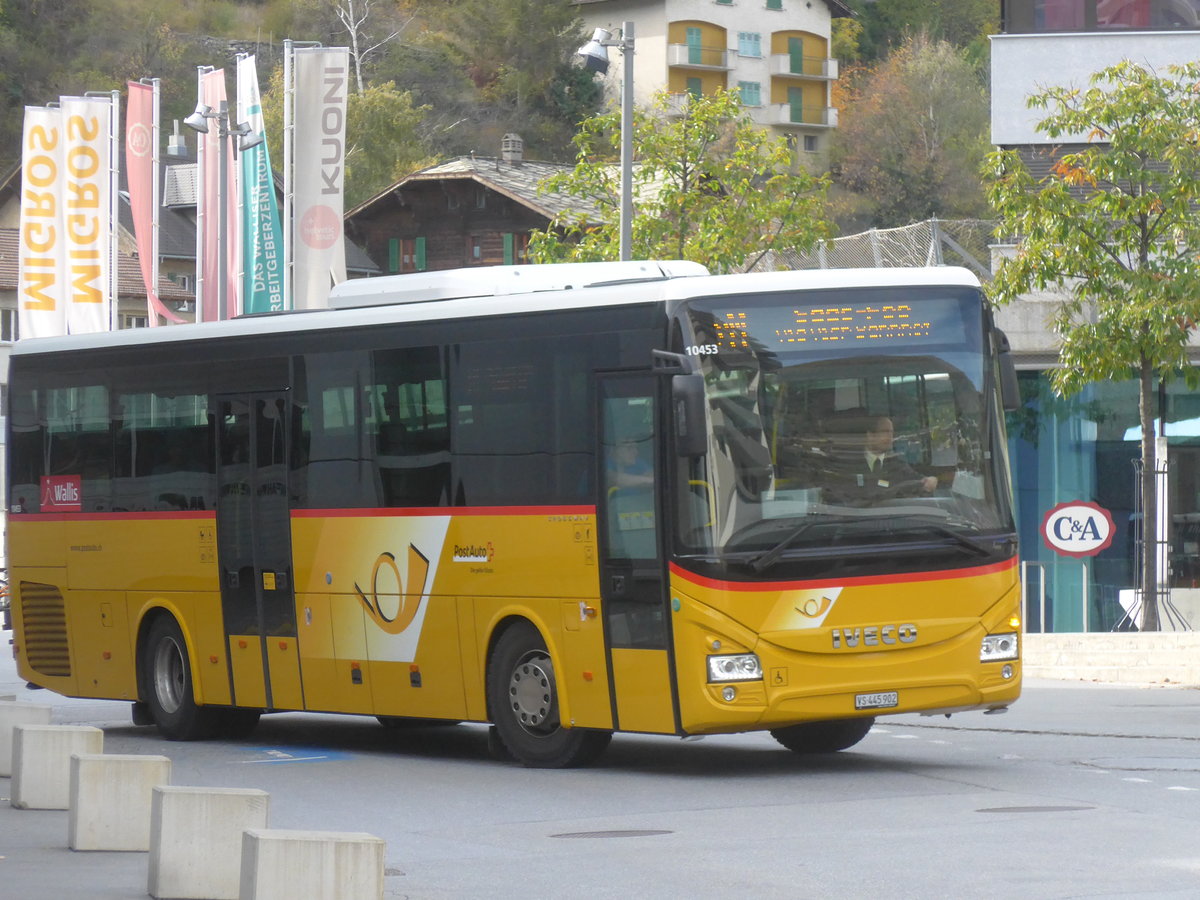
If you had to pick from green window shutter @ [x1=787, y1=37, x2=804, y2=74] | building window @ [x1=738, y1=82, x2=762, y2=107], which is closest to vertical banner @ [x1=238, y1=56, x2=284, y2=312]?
building window @ [x1=738, y1=82, x2=762, y2=107]

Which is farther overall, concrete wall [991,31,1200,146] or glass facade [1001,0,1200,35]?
glass facade [1001,0,1200,35]

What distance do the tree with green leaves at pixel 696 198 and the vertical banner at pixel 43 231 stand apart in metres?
8.78

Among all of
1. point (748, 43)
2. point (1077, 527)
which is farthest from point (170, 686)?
point (748, 43)

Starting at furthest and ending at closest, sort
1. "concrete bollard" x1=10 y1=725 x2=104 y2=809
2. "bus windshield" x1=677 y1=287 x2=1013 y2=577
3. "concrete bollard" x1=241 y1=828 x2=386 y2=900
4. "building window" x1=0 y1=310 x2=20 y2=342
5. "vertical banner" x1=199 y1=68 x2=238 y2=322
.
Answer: "building window" x1=0 y1=310 x2=20 y2=342
"vertical banner" x1=199 y1=68 x2=238 y2=322
"bus windshield" x1=677 y1=287 x2=1013 y2=577
"concrete bollard" x1=10 y1=725 x2=104 y2=809
"concrete bollard" x1=241 y1=828 x2=386 y2=900

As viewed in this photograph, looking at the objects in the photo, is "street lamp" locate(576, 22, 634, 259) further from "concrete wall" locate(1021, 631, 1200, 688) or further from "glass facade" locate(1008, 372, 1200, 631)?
"concrete wall" locate(1021, 631, 1200, 688)

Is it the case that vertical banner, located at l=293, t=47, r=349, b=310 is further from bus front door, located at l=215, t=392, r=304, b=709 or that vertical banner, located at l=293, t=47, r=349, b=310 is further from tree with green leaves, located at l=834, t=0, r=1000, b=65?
tree with green leaves, located at l=834, t=0, r=1000, b=65

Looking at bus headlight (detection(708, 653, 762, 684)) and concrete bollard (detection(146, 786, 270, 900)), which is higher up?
bus headlight (detection(708, 653, 762, 684))

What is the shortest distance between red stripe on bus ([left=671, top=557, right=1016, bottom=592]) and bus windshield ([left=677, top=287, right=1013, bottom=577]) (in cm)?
6

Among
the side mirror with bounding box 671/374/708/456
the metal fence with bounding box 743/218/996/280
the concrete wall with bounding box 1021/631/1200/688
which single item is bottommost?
the concrete wall with bounding box 1021/631/1200/688

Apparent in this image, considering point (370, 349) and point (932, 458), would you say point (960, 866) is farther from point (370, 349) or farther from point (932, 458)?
point (370, 349)

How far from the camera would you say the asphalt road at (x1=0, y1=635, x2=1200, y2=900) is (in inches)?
369

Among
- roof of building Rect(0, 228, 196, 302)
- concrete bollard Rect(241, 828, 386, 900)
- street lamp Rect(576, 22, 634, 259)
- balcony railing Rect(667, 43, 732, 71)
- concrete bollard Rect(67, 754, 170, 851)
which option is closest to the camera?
concrete bollard Rect(241, 828, 386, 900)

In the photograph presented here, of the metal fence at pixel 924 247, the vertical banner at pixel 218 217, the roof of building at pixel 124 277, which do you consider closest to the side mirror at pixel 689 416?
the metal fence at pixel 924 247

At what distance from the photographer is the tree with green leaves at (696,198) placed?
35219mm
